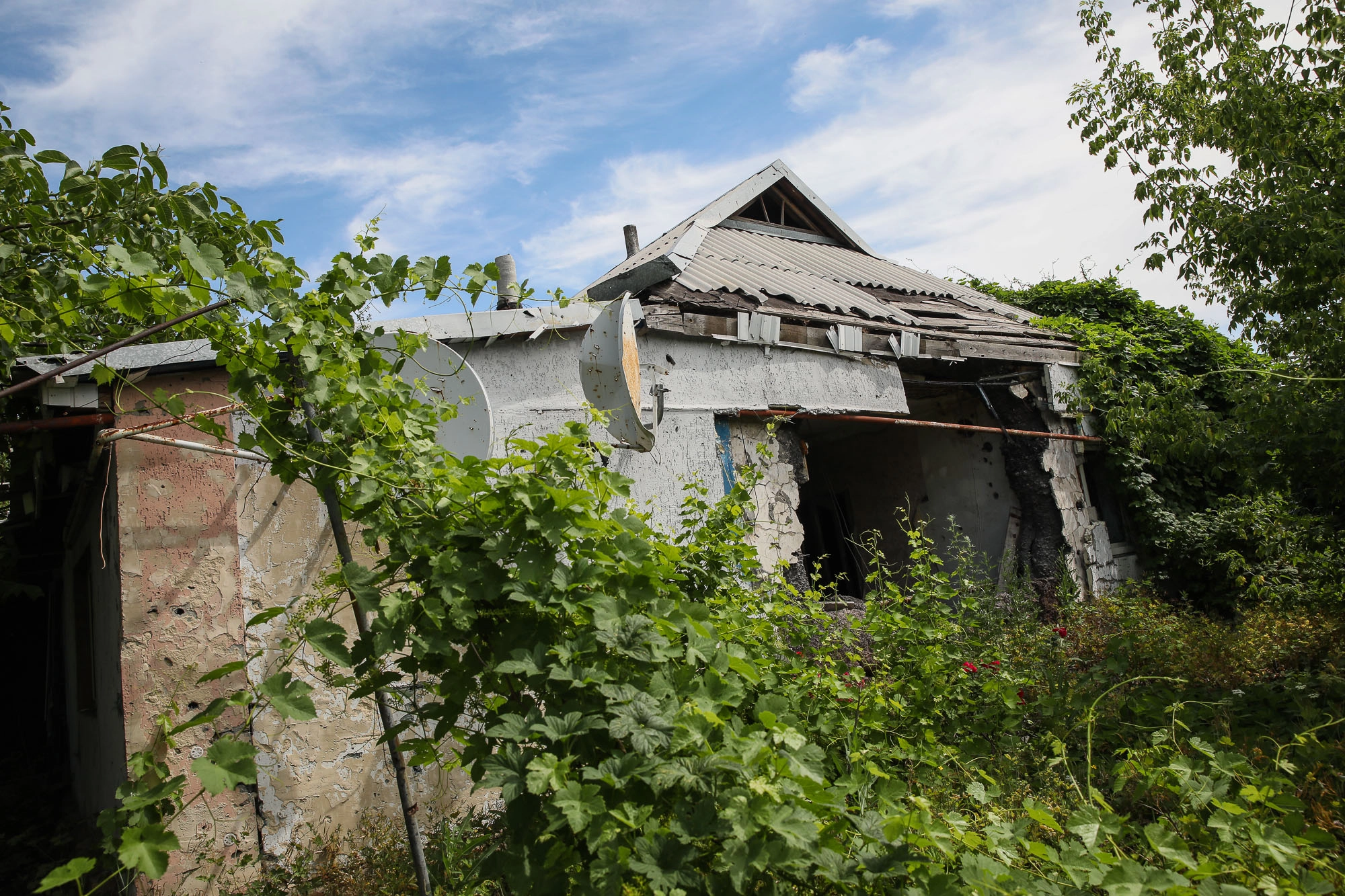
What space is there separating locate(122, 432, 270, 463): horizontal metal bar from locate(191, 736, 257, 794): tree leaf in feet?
5.07

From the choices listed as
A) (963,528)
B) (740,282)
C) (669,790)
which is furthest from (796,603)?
(963,528)

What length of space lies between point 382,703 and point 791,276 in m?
6.68

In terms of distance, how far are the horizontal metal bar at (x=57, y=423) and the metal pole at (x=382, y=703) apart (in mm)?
2170

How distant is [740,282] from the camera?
677 centimetres

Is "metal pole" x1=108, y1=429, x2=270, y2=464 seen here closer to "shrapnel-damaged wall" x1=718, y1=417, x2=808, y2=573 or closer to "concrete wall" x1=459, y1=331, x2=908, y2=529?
"concrete wall" x1=459, y1=331, x2=908, y2=529

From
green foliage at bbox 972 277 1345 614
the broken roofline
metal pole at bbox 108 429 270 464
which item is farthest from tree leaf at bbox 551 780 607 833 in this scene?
the broken roofline

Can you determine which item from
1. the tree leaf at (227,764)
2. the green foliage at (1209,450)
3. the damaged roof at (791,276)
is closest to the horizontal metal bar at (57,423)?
the tree leaf at (227,764)

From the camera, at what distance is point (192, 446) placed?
318 centimetres

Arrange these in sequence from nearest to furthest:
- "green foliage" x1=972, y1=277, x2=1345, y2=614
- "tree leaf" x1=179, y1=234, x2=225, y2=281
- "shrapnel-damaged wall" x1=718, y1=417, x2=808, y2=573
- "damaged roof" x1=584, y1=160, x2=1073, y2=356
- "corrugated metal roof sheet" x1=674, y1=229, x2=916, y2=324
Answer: "tree leaf" x1=179, y1=234, x2=225, y2=281, "green foliage" x1=972, y1=277, x2=1345, y2=614, "shrapnel-damaged wall" x1=718, y1=417, x2=808, y2=573, "damaged roof" x1=584, y1=160, x2=1073, y2=356, "corrugated metal roof sheet" x1=674, y1=229, x2=916, y2=324

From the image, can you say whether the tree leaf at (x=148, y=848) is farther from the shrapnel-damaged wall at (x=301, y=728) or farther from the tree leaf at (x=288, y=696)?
the shrapnel-damaged wall at (x=301, y=728)

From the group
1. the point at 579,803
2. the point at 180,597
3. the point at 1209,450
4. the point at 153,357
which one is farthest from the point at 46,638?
the point at 1209,450

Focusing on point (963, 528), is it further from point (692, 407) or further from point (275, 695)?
point (275, 695)

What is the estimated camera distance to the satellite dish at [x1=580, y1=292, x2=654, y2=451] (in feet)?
12.5

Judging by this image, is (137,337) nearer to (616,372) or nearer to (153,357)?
(616,372)
